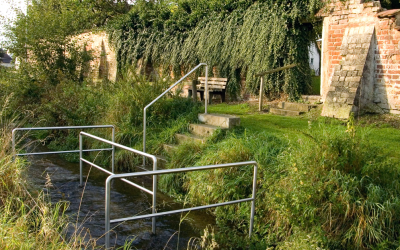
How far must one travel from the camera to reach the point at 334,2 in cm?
1102

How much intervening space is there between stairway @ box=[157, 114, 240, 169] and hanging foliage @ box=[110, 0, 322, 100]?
3238 millimetres

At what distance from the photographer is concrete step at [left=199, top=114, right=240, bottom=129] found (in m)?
8.14

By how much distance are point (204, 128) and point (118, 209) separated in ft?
8.93

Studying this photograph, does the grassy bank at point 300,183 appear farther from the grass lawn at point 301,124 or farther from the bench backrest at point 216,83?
the bench backrest at point 216,83

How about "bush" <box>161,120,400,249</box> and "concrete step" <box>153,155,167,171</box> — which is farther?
"concrete step" <box>153,155,167,171</box>

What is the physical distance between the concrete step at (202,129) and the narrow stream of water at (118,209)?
138 cm

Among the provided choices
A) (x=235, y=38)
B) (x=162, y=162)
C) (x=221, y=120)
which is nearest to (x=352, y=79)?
(x=221, y=120)

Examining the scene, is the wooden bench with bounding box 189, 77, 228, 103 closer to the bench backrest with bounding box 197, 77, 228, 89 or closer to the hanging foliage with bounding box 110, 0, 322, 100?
the bench backrest with bounding box 197, 77, 228, 89

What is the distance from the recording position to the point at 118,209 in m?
6.32

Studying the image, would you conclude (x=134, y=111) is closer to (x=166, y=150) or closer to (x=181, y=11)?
(x=166, y=150)

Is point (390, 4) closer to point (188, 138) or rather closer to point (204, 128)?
point (204, 128)

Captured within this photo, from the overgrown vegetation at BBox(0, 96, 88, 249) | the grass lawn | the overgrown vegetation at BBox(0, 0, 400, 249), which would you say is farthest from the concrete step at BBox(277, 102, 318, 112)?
the overgrown vegetation at BBox(0, 96, 88, 249)

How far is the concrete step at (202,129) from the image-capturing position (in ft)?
26.7

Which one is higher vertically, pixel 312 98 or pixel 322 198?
pixel 312 98
